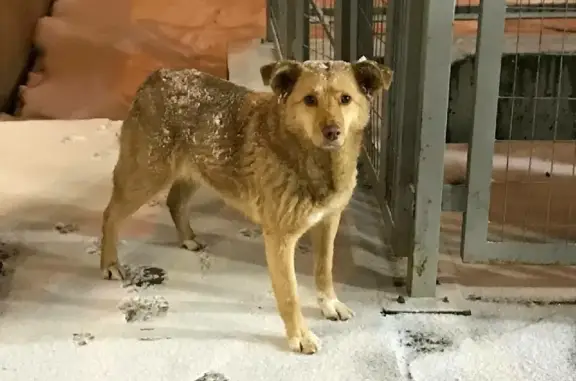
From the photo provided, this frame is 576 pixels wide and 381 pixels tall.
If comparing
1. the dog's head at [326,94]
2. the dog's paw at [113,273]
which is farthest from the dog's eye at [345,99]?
the dog's paw at [113,273]

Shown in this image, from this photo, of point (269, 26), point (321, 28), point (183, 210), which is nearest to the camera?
point (183, 210)

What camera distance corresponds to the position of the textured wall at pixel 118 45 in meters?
4.06

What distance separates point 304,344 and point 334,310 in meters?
0.19

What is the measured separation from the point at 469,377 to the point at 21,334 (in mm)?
1154

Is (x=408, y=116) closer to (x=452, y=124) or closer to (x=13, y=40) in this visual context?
(x=452, y=124)

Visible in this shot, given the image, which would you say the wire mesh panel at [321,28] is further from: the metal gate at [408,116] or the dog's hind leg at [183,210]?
the dog's hind leg at [183,210]

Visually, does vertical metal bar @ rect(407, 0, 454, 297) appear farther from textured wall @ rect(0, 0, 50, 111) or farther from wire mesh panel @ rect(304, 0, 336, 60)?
textured wall @ rect(0, 0, 50, 111)

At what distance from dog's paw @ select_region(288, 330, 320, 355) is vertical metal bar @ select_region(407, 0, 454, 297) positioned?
0.39 meters

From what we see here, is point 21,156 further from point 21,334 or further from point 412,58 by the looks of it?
point 412,58

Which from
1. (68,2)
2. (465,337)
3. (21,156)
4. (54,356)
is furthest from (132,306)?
(68,2)

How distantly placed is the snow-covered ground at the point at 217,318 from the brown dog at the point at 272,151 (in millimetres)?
109

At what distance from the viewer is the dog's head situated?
5.78 ft

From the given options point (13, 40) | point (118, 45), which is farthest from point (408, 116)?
point (13, 40)

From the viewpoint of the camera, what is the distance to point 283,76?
1812 mm
